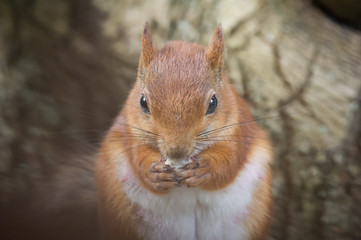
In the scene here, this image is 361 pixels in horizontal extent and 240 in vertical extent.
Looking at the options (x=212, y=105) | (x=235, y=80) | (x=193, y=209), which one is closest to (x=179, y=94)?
(x=212, y=105)

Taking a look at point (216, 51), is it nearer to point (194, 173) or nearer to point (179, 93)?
point (179, 93)

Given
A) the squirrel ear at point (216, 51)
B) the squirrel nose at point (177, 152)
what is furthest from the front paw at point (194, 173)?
the squirrel ear at point (216, 51)

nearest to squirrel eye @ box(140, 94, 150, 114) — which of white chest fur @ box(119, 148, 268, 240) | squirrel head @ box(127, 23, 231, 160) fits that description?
squirrel head @ box(127, 23, 231, 160)

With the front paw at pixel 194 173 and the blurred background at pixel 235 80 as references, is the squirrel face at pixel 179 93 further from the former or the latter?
the blurred background at pixel 235 80

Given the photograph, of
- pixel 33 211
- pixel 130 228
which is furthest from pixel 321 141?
pixel 33 211

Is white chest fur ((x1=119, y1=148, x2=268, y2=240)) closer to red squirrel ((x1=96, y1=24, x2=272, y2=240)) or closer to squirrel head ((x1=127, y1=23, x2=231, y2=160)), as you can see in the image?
red squirrel ((x1=96, y1=24, x2=272, y2=240))

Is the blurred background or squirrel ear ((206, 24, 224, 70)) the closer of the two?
squirrel ear ((206, 24, 224, 70))
